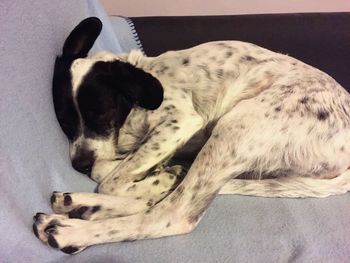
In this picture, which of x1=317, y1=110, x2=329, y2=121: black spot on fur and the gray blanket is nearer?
the gray blanket

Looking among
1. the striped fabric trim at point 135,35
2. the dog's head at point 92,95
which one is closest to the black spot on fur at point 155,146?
the dog's head at point 92,95

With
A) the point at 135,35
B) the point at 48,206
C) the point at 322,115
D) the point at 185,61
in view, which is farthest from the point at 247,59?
the point at 48,206

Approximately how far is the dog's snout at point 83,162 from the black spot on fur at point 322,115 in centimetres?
95

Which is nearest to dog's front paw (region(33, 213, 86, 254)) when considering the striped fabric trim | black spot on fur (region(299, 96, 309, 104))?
black spot on fur (region(299, 96, 309, 104))

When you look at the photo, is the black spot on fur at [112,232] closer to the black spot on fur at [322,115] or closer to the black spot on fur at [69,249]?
the black spot on fur at [69,249]

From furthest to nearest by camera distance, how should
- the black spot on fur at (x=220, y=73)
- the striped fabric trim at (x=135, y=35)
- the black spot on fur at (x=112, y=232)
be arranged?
the striped fabric trim at (x=135, y=35) → the black spot on fur at (x=220, y=73) → the black spot on fur at (x=112, y=232)

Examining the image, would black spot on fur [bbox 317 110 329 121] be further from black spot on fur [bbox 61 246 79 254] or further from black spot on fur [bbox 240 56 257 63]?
black spot on fur [bbox 61 246 79 254]

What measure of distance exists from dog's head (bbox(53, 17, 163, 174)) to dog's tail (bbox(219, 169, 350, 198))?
1.59 feet

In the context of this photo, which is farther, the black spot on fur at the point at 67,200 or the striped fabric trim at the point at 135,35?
the striped fabric trim at the point at 135,35

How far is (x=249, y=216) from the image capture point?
1.97 m

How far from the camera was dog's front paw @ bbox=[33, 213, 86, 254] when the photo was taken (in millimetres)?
1745

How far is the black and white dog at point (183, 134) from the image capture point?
1.90 metres

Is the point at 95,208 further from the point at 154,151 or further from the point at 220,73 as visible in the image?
the point at 220,73

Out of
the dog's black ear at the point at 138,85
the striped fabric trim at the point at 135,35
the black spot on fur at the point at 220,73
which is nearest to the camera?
the dog's black ear at the point at 138,85
